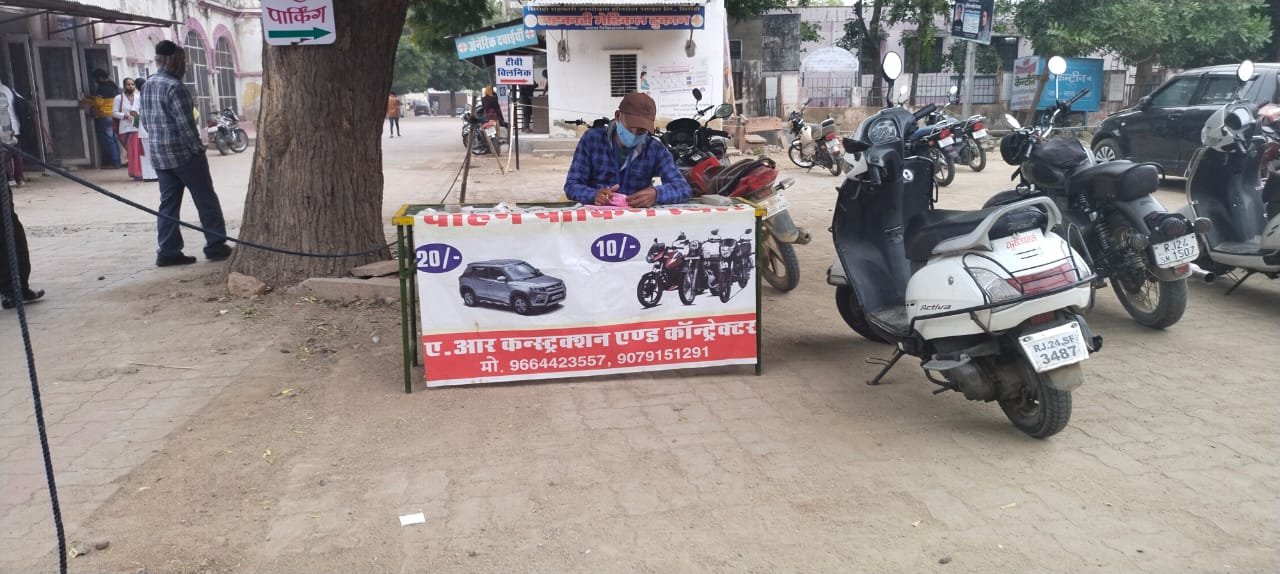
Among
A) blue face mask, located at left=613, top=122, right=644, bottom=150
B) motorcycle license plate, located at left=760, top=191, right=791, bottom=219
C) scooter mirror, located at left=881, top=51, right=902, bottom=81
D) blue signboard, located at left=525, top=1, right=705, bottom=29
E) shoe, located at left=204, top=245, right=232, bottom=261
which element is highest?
blue signboard, located at left=525, top=1, right=705, bottom=29

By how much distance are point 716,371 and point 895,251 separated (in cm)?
121

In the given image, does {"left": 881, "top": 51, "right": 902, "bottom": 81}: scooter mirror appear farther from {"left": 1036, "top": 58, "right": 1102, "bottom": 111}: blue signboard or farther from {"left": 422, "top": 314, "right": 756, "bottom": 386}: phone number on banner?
{"left": 1036, "top": 58, "right": 1102, "bottom": 111}: blue signboard

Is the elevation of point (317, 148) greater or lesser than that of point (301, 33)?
lesser

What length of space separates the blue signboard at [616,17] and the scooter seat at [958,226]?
50.0 feet

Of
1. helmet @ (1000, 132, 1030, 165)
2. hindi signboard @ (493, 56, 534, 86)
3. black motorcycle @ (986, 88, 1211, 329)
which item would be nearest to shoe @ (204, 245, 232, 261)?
black motorcycle @ (986, 88, 1211, 329)

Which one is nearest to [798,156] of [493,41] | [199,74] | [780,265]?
[493,41]

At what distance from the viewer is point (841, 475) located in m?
3.59

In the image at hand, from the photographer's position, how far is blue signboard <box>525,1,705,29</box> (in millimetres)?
18484

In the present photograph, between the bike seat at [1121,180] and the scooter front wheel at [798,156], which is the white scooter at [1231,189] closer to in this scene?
the bike seat at [1121,180]

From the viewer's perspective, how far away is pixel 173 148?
706 cm

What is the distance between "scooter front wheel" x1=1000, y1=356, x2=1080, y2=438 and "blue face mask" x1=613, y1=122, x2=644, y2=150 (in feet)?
7.70

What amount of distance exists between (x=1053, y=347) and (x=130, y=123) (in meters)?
15.1

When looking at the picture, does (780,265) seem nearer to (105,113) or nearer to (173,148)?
(173,148)

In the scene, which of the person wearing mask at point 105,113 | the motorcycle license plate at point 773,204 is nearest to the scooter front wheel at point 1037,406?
the motorcycle license plate at point 773,204
